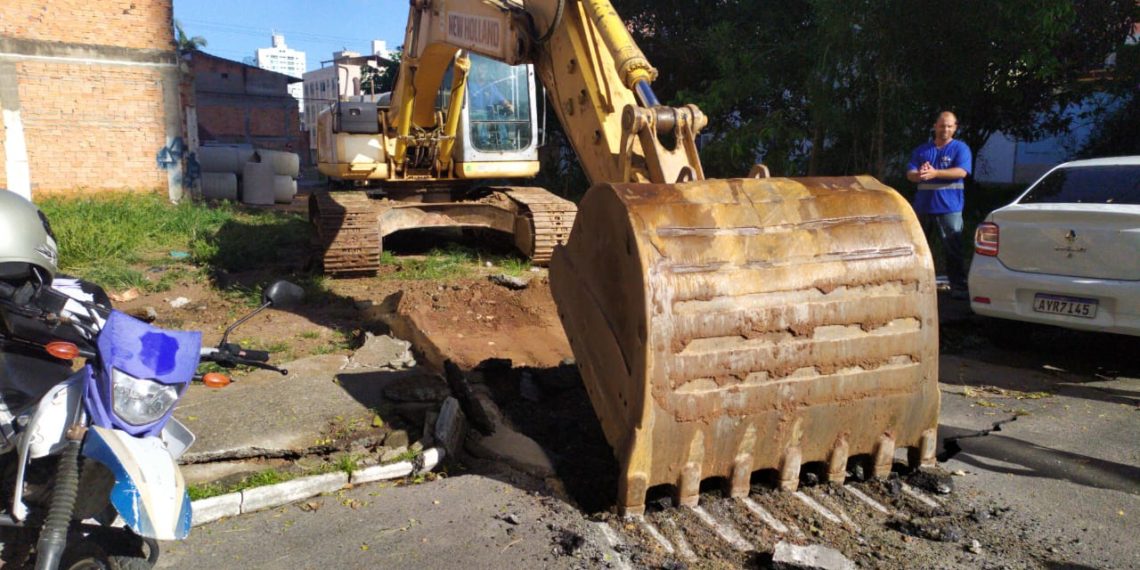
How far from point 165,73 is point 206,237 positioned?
6.74 m

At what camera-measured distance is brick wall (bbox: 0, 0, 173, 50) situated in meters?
15.8

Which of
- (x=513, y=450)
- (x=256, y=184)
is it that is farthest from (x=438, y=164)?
(x=256, y=184)

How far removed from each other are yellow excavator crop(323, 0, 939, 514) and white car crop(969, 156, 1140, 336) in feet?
9.35

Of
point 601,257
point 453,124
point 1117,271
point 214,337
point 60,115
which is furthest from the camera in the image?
point 60,115

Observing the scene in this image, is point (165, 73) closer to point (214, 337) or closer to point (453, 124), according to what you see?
point (453, 124)

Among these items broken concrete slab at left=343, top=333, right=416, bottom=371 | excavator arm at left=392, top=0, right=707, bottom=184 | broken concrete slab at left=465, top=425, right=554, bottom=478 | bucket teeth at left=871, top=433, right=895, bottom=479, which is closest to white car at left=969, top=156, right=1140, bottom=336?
bucket teeth at left=871, top=433, right=895, bottom=479

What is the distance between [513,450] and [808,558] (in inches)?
71.0

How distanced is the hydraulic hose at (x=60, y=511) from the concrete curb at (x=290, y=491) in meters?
0.99

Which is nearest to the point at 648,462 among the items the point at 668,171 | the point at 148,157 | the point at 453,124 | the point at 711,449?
the point at 711,449

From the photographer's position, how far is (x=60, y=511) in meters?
2.78

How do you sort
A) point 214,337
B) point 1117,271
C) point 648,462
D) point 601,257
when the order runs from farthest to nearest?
point 214,337, point 1117,271, point 601,257, point 648,462

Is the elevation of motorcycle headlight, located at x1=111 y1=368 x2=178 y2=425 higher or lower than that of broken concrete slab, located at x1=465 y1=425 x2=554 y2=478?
higher

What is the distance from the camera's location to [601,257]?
4.03 m

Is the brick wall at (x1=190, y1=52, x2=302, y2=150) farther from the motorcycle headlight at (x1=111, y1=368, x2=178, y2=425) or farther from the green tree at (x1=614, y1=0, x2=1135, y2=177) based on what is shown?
the motorcycle headlight at (x1=111, y1=368, x2=178, y2=425)
